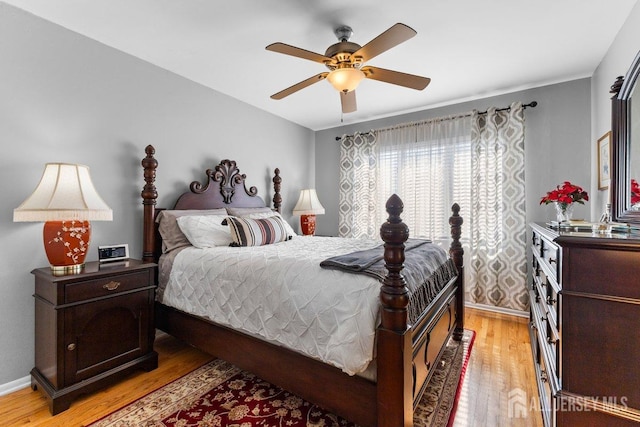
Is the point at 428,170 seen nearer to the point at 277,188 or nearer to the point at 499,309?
the point at 499,309

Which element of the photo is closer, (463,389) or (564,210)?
(463,389)

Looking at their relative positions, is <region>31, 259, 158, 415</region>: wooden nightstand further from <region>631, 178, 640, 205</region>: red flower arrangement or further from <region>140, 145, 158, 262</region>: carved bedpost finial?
<region>631, 178, 640, 205</region>: red flower arrangement

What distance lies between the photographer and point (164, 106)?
2854 mm

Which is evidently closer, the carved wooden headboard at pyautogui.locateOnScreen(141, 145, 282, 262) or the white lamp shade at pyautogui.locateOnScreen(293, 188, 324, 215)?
the carved wooden headboard at pyautogui.locateOnScreen(141, 145, 282, 262)

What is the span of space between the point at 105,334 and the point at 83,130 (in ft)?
5.12

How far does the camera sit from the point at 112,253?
88.0 inches

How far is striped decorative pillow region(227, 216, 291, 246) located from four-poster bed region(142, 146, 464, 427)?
2.10 feet

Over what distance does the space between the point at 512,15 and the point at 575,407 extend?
2.34 metres

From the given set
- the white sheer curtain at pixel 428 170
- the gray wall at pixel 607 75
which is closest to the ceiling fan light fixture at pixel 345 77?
the gray wall at pixel 607 75

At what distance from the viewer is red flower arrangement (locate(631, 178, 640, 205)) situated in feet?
5.07

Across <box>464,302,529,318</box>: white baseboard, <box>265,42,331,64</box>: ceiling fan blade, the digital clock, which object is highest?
<box>265,42,331,64</box>: ceiling fan blade

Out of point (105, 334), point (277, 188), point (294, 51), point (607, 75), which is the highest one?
point (607, 75)

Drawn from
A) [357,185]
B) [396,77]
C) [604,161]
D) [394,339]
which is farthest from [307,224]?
[604,161]

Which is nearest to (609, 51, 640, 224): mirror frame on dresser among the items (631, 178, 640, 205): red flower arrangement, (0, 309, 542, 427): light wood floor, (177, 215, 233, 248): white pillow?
(631, 178, 640, 205): red flower arrangement
